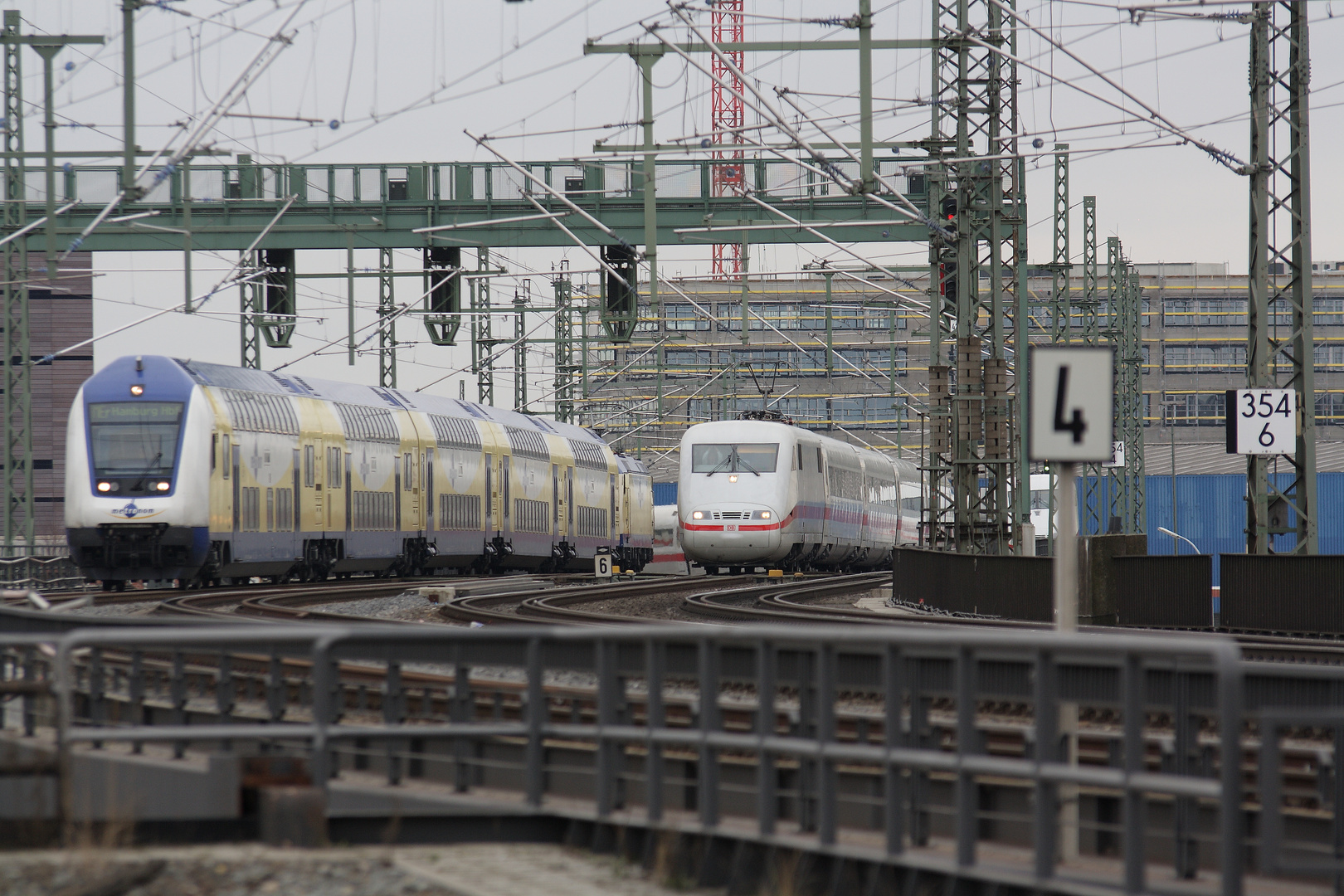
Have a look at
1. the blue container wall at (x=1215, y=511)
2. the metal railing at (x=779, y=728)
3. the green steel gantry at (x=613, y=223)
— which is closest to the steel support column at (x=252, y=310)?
the green steel gantry at (x=613, y=223)

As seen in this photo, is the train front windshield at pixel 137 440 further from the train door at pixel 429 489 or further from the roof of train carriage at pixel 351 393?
the train door at pixel 429 489

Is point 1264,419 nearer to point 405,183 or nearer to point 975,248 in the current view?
point 975,248

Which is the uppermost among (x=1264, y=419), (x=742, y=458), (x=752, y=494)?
(x=1264, y=419)

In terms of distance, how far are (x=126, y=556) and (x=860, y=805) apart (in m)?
20.4

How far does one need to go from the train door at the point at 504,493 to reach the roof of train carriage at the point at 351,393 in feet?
3.55

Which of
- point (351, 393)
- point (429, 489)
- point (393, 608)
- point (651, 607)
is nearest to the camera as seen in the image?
point (393, 608)

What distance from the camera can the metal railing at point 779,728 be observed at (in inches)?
285

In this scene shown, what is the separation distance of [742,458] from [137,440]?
17.0 metres

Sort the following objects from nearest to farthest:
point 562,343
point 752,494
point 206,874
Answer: point 206,874 → point 752,494 → point 562,343

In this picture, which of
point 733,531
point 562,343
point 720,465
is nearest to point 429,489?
point 720,465

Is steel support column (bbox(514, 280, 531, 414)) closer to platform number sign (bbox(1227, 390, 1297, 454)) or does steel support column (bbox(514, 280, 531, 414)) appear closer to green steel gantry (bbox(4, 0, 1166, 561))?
green steel gantry (bbox(4, 0, 1166, 561))

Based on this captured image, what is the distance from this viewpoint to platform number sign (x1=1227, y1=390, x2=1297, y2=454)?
68.3 feet

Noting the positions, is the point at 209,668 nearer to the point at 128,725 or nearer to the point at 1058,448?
the point at 128,725

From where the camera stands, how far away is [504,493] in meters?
42.0
